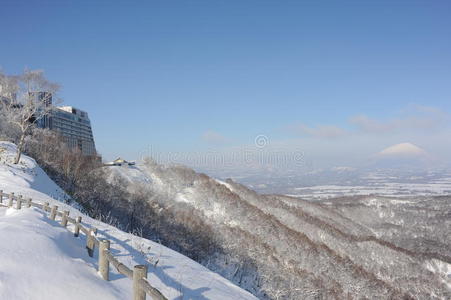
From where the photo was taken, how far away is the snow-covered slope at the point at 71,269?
226 inches

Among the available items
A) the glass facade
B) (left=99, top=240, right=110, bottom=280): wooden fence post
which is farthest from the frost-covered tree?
the glass facade

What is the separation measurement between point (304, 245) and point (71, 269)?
56.6m

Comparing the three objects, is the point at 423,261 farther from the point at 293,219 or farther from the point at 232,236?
the point at 232,236

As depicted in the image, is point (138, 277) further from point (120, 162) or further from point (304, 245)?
point (120, 162)

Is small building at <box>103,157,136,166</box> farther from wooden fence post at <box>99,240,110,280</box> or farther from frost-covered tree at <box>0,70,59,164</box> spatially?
wooden fence post at <box>99,240,110,280</box>

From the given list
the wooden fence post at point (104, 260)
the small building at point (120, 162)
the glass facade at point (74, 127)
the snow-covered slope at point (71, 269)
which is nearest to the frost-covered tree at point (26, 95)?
the snow-covered slope at point (71, 269)

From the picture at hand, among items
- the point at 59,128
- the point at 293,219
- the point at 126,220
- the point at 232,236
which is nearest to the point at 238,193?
the point at 293,219

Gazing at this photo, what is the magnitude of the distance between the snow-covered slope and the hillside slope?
14817 mm

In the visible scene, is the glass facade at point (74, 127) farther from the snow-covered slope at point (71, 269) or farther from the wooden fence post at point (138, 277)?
the wooden fence post at point (138, 277)

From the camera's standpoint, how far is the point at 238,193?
269ft

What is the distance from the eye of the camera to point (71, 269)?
6.66m

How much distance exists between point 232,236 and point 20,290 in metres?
45.9

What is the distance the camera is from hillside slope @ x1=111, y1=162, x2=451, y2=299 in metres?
45.2

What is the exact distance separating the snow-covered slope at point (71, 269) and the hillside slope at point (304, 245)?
14817 mm
